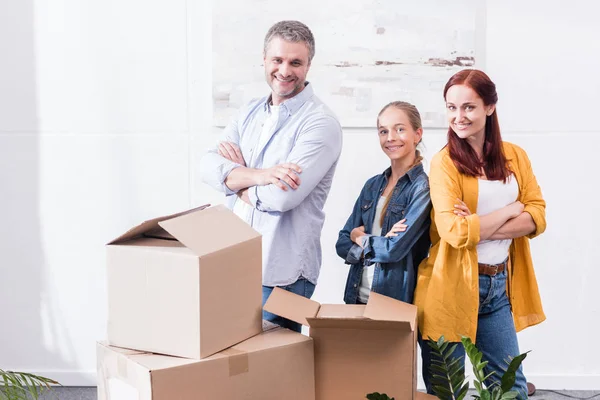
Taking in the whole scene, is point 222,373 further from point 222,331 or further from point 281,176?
point 281,176

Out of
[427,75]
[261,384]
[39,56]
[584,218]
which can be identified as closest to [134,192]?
[39,56]

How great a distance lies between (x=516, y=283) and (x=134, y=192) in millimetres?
1841

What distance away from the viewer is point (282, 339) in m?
1.82

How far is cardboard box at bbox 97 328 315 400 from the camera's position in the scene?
5.26ft

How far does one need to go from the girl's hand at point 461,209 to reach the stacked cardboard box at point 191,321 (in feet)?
1.84

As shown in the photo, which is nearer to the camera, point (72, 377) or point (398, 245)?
point (398, 245)

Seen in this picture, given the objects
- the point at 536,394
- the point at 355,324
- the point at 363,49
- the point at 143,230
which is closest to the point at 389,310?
the point at 355,324

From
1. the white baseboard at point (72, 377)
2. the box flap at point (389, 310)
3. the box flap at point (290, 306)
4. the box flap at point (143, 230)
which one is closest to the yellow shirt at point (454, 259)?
the box flap at point (389, 310)

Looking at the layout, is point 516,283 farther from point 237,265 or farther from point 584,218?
point 584,218

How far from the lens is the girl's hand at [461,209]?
6.31ft

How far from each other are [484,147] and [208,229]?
0.88 metres

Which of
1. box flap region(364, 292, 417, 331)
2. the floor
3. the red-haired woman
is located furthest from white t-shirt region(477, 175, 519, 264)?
the floor

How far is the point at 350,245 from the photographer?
6.95 feet

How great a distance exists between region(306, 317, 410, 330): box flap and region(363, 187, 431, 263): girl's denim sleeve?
0.24 meters
